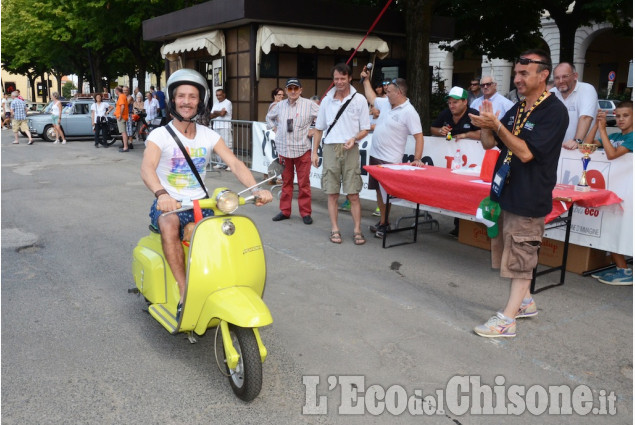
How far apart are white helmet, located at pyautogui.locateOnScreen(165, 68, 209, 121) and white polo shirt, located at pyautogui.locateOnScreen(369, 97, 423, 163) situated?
326 centimetres

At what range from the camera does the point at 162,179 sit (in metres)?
3.83

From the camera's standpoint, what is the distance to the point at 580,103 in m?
6.08

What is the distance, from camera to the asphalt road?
10.4 feet

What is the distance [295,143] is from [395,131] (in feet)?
5.00

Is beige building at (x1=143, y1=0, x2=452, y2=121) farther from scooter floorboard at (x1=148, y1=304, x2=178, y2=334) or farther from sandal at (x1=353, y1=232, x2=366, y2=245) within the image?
scooter floorboard at (x1=148, y1=304, x2=178, y2=334)

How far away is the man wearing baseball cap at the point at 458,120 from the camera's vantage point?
22.1 feet

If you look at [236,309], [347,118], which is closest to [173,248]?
[236,309]

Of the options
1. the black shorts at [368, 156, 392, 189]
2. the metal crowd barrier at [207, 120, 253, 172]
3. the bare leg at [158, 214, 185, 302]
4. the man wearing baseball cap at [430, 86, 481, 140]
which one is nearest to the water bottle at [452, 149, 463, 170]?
the man wearing baseball cap at [430, 86, 481, 140]

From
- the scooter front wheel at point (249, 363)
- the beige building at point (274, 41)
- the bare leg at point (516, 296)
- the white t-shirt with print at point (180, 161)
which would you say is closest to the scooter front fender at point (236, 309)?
the scooter front wheel at point (249, 363)

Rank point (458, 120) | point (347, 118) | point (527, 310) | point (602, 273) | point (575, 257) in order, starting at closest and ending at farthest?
point (527, 310), point (602, 273), point (575, 257), point (347, 118), point (458, 120)

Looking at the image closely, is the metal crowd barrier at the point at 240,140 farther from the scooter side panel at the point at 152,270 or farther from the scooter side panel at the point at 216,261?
the scooter side panel at the point at 216,261

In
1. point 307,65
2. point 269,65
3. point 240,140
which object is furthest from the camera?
point 307,65

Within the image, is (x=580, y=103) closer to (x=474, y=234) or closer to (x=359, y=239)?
(x=474, y=234)

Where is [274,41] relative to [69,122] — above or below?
above
